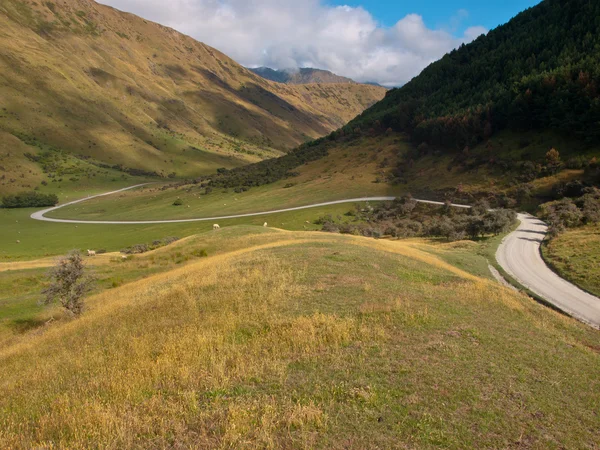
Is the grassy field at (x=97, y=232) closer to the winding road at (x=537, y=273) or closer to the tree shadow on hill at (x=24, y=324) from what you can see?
the winding road at (x=537, y=273)

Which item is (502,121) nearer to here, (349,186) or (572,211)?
(349,186)

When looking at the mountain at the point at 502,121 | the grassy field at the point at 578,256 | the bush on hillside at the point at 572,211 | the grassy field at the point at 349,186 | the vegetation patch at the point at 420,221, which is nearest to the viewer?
the grassy field at the point at 578,256

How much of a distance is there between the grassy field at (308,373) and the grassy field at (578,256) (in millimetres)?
18559

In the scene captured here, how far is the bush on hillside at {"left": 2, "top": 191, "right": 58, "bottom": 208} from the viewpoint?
5084 inches

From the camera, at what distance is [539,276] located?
35.2 meters

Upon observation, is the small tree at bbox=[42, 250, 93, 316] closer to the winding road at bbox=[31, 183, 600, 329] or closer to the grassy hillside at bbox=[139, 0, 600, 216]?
the winding road at bbox=[31, 183, 600, 329]

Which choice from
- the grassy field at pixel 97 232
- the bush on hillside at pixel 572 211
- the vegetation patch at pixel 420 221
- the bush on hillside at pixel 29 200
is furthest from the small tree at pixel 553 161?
the bush on hillside at pixel 29 200

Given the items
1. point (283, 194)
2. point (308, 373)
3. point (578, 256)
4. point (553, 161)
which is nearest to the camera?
point (308, 373)

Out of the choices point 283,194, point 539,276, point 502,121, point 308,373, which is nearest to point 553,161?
point 502,121

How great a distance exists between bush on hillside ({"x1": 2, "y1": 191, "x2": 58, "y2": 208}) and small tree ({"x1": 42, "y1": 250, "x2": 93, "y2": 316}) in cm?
13977

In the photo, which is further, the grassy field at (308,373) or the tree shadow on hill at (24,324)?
the tree shadow on hill at (24,324)

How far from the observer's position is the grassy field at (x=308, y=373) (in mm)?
7617

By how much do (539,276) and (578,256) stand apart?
8.55 m

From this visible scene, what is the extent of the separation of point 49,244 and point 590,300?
9144 centimetres
